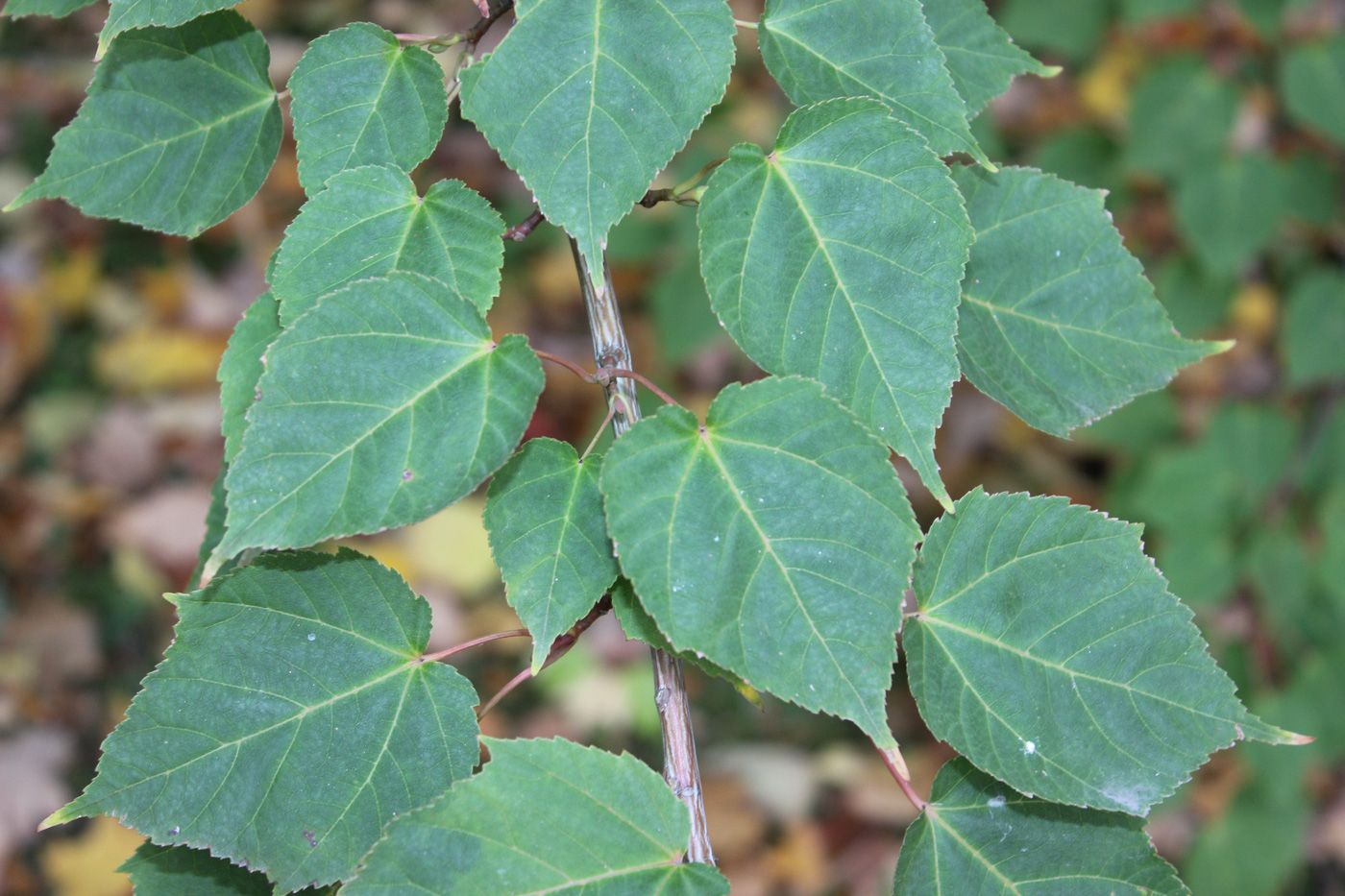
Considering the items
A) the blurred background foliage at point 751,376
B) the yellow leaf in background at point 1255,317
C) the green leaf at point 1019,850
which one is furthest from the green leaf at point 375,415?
the yellow leaf in background at point 1255,317

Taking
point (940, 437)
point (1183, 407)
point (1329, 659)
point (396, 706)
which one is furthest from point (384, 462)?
point (1183, 407)

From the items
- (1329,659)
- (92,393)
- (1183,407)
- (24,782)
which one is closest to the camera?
(1329,659)

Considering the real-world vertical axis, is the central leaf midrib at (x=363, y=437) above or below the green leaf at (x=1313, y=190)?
above

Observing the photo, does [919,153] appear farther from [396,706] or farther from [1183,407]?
[1183,407]

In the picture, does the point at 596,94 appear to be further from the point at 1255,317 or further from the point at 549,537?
the point at 1255,317

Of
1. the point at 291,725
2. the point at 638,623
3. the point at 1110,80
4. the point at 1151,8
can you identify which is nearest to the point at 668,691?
the point at 638,623

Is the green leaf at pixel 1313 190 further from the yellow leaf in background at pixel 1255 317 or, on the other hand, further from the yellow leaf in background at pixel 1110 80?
the yellow leaf in background at pixel 1110 80
